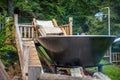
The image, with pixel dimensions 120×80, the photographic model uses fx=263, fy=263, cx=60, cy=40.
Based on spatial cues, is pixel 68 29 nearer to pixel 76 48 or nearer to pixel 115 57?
pixel 76 48

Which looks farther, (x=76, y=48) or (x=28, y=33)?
(x=28, y=33)

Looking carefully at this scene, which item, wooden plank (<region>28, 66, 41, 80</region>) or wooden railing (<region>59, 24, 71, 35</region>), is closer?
wooden plank (<region>28, 66, 41, 80</region>)

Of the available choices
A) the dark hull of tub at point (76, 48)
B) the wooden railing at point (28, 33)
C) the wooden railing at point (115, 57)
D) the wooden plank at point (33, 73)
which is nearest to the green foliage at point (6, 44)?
the wooden railing at point (28, 33)

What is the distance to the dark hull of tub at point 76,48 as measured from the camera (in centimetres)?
601

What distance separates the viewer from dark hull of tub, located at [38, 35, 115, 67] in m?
6.01

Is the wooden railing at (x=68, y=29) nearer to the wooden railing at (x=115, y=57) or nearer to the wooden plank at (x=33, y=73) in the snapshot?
the wooden plank at (x=33, y=73)

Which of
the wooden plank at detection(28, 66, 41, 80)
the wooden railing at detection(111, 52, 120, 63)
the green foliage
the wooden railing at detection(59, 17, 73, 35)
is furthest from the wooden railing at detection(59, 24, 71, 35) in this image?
the wooden railing at detection(111, 52, 120, 63)

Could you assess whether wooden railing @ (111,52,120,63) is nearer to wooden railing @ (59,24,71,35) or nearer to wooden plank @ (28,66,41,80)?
wooden railing @ (59,24,71,35)

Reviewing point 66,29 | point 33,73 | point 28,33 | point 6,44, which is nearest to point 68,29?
point 66,29

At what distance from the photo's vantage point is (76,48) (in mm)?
6074

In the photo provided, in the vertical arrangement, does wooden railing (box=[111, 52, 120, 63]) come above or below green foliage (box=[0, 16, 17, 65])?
below

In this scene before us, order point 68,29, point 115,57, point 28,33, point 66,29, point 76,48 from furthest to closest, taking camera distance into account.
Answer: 1. point 115,57
2. point 66,29
3. point 68,29
4. point 28,33
5. point 76,48

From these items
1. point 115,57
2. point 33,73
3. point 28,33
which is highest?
point 28,33

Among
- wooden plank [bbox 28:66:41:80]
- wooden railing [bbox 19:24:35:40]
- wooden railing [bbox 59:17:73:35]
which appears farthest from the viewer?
wooden railing [bbox 59:17:73:35]
